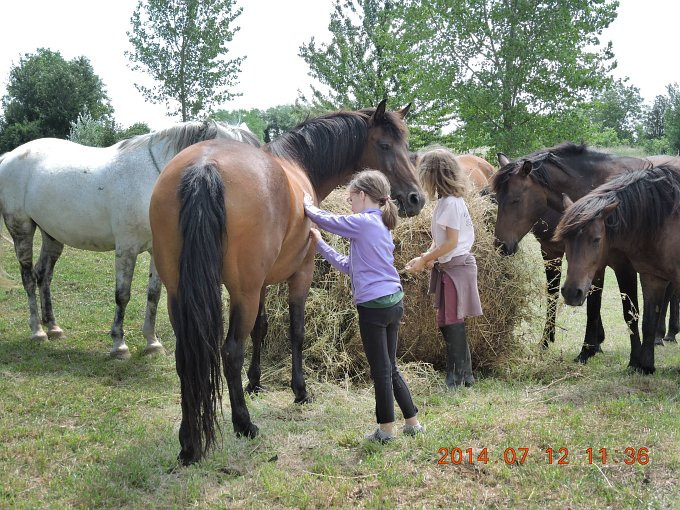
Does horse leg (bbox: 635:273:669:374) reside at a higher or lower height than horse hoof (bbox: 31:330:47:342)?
higher

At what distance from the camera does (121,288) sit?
5.66m

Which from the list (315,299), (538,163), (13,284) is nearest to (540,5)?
(538,163)

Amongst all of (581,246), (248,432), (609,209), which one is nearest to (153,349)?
(248,432)

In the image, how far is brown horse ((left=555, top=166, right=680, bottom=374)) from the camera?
4652 millimetres

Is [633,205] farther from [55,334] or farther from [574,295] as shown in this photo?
[55,334]

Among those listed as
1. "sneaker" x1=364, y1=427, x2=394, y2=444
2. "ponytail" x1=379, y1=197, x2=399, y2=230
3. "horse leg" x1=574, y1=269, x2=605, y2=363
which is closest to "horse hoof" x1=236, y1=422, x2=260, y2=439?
"sneaker" x1=364, y1=427, x2=394, y2=444

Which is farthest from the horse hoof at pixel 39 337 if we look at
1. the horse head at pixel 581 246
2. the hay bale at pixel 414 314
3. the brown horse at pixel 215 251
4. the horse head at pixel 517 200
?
the horse head at pixel 581 246

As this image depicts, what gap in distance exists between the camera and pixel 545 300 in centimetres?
565

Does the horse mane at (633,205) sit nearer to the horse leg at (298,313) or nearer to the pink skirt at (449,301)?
the pink skirt at (449,301)

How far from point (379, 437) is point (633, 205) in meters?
2.94

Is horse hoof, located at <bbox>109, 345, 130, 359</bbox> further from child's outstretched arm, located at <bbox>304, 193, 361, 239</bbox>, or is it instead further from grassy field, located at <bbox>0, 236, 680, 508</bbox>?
child's outstretched arm, located at <bbox>304, 193, 361, 239</bbox>

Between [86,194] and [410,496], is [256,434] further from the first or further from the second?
[86,194]

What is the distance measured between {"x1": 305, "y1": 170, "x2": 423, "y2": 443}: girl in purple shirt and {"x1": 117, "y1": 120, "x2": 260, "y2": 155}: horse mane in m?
2.16

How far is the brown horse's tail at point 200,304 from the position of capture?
299 centimetres
